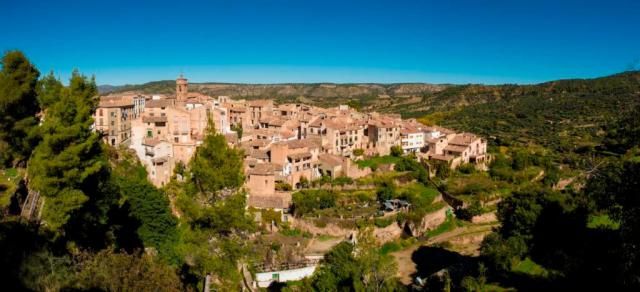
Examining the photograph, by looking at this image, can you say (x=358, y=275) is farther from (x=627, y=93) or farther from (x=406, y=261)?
(x=627, y=93)

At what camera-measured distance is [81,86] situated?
60.7ft

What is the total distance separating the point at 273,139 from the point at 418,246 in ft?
55.6

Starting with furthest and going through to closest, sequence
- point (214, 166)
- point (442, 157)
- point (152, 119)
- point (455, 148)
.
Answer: point (455, 148), point (442, 157), point (152, 119), point (214, 166)

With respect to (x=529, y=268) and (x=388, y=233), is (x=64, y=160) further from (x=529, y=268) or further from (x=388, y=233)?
(x=388, y=233)

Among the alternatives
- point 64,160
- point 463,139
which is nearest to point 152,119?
point 64,160

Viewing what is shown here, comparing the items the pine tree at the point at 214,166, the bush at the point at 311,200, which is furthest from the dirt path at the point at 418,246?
the pine tree at the point at 214,166

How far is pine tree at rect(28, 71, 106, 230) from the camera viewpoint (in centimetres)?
1568

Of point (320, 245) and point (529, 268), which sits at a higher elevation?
point (529, 268)

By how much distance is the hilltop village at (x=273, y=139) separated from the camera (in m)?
37.9

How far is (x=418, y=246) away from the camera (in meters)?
35.2

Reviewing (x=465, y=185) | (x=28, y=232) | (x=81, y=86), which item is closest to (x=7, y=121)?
(x=81, y=86)

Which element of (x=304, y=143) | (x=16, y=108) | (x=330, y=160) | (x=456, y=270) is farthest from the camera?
(x=304, y=143)

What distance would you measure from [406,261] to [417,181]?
12738mm

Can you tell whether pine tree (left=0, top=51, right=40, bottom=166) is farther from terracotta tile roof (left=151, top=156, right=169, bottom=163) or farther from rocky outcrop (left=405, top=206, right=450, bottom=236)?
rocky outcrop (left=405, top=206, right=450, bottom=236)
